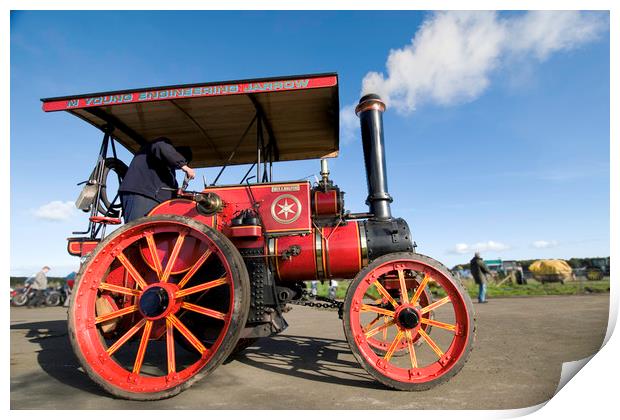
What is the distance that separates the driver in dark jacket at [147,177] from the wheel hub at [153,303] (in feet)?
3.21

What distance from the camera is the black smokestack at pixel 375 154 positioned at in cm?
356

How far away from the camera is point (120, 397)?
2.58 meters

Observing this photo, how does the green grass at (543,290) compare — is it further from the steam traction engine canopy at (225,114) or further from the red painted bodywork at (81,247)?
the red painted bodywork at (81,247)

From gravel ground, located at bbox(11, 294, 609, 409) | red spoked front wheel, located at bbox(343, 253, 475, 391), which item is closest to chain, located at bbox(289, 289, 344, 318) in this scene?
gravel ground, located at bbox(11, 294, 609, 409)

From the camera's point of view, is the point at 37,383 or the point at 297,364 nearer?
the point at 37,383

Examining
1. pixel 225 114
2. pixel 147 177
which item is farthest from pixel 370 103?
pixel 147 177

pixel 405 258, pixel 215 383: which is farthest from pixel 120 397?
pixel 405 258

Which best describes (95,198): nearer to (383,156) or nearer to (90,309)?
(90,309)

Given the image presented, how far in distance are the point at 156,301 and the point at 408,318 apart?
2.01m

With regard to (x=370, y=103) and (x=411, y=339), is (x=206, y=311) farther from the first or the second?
(x=370, y=103)

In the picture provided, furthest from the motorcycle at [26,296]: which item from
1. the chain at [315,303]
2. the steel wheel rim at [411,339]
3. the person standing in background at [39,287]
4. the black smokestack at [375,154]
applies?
the steel wheel rim at [411,339]

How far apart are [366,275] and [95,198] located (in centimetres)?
296

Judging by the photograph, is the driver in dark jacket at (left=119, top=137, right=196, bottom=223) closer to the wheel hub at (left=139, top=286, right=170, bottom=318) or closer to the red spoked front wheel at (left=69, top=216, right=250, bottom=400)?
Result: the red spoked front wheel at (left=69, top=216, right=250, bottom=400)
